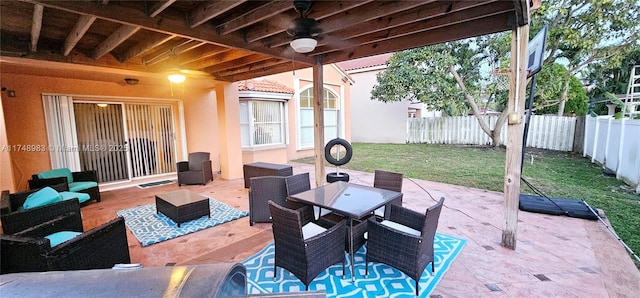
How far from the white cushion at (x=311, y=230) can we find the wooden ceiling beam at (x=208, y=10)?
2374 millimetres

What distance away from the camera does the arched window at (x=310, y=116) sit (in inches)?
436

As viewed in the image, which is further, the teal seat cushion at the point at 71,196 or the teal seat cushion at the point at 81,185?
the teal seat cushion at the point at 81,185

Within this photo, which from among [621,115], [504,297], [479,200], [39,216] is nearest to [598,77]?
[621,115]

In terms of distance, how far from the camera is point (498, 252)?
312 centimetres

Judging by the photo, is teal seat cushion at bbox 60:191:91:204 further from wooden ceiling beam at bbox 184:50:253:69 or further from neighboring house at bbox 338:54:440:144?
neighboring house at bbox 338:54:440:144

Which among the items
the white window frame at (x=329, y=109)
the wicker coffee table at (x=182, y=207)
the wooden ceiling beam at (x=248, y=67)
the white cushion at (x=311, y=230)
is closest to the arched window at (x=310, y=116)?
the white window frame at (x=329, y=109)

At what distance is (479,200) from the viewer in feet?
16.4

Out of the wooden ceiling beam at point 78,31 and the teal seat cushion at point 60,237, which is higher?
the wooden ceiling beam at point 78,31

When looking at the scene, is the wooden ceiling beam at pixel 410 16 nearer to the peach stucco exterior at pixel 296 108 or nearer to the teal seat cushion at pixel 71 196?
the teal seat cushion at pixel 71 196

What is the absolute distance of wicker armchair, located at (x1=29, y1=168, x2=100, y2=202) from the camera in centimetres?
462

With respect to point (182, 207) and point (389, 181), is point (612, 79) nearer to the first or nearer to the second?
point (389, 181)

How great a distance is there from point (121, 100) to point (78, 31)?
3.82m

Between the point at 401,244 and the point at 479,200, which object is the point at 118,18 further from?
the point at 479,200

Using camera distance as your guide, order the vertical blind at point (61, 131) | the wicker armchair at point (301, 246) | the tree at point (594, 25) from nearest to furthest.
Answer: the wicker armchair at point (301, 246) → the vertical blind at point (61, 131) → the tree at point (594, 25)
